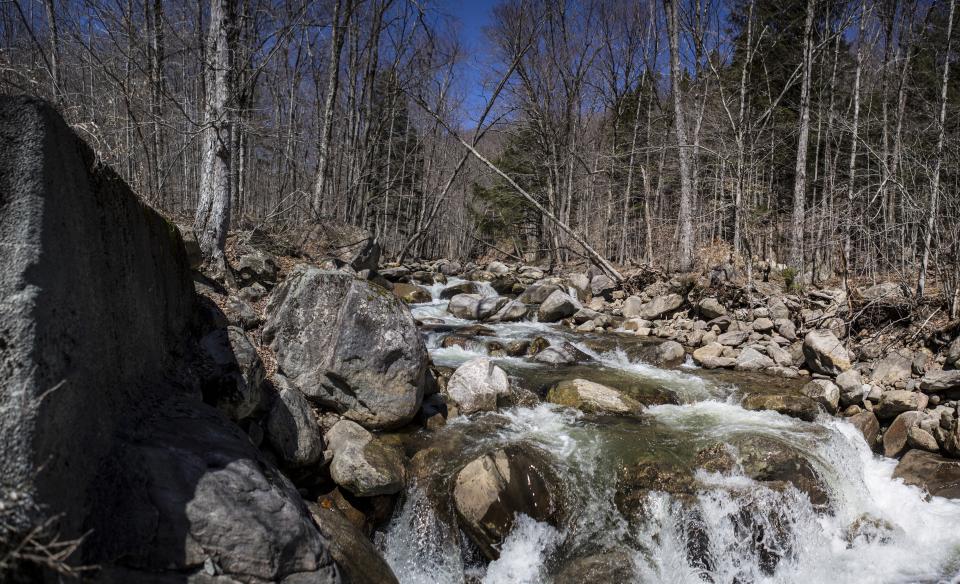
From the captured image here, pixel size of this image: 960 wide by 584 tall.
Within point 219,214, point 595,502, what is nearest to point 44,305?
point 595,502

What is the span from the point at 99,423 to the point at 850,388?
8.01 metres

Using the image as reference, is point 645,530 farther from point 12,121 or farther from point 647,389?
point 12,121

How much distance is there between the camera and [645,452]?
17.1 ft

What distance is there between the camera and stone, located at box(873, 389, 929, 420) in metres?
5.91

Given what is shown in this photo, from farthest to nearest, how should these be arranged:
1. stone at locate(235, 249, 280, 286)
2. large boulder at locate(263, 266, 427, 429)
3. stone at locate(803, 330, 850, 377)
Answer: stone at locate(235, 249, 280, 286) < stone at locate(803, 330, 850, 377) < large boulder at locate(263, 266, 427, 429)

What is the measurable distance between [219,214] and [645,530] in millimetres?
6961

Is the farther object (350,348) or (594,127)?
(594,127)

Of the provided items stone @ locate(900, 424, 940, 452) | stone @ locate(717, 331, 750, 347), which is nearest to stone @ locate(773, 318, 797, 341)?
stone @ locate(717, 331, 750, 347)

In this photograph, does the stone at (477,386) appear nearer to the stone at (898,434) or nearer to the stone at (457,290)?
the stone at (898,434)

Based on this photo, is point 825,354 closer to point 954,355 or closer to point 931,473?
point 954,355

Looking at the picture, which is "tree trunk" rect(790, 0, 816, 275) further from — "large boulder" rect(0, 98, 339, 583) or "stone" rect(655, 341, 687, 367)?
"large boulder" rect(0, 98, 339, 583)

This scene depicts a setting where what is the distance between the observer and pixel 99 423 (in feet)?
7.96

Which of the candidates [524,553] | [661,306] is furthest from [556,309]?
[524,553]

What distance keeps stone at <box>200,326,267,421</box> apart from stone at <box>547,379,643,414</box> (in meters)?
3.85
